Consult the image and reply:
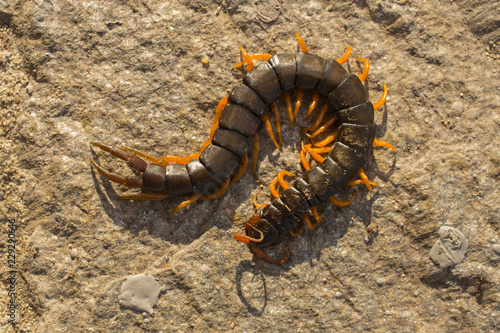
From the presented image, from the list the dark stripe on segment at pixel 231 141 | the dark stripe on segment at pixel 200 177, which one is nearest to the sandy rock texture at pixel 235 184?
the dark stripe on segment at pixel 200 177

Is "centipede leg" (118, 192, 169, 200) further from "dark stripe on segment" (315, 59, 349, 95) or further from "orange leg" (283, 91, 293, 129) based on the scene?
"dark stripe on segment" (315, 59, 349, 95)

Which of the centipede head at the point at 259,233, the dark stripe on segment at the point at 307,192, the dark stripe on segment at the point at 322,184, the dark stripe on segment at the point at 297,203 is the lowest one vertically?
the centipede head at the point at 259,233

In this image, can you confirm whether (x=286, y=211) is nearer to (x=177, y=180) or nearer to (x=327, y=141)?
(x=327, y=141)

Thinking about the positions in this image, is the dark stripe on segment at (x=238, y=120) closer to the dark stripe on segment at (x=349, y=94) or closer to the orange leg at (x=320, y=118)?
the orange leg at (x=320, y=118)

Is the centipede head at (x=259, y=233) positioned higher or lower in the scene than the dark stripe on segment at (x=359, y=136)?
lower

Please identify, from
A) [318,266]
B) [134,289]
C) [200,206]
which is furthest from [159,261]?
[318,266]

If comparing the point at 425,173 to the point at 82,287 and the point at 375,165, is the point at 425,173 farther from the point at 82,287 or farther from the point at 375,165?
the point at 82,287

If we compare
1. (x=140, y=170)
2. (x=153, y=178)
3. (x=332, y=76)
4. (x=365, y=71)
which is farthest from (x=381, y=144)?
(x=140, y=170)
